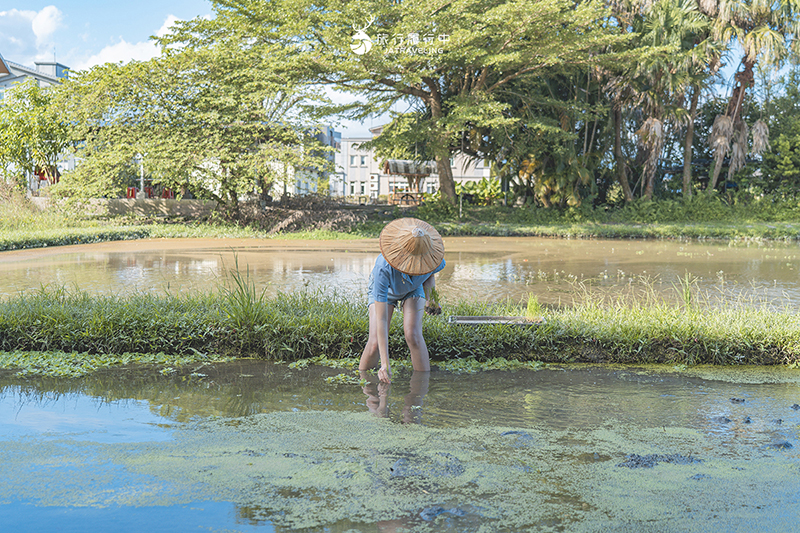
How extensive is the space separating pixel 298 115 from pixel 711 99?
1900 centimetres

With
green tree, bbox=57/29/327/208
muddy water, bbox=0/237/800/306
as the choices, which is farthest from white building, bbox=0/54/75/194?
muddy water, bbox=0/237/800/306

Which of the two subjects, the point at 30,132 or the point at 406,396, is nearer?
the point at 406,396

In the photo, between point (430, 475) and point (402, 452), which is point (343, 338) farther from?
point (430, 475)

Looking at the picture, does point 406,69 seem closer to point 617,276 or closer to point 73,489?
point 617,276

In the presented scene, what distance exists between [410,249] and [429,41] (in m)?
18.2

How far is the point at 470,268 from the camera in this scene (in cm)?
1280

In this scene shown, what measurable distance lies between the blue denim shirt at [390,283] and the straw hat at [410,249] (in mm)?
146

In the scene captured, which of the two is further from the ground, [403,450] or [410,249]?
[410,249]

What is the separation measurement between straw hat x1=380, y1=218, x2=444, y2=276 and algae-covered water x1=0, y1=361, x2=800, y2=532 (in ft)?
3.14

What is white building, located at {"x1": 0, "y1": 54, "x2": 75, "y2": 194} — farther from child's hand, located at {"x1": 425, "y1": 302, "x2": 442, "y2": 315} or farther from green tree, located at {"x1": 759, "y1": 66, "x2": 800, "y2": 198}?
green tree, located at {"x1": 759, "y1": 66, "x2": 800, "y2": 198}

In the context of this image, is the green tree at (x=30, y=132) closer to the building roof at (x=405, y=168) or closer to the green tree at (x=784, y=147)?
the building roof at (x=405, y=168)

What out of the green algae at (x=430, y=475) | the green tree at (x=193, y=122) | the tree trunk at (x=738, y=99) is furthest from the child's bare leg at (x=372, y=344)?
the tree trunk at (x=738, y=99)

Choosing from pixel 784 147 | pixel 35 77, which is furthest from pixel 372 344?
pixel 35 77

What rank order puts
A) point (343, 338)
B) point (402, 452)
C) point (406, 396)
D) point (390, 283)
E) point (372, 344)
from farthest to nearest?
point (343, 338) < point (372, 344) < point (406, 396) < point (390, 283) < point (402, 452)
